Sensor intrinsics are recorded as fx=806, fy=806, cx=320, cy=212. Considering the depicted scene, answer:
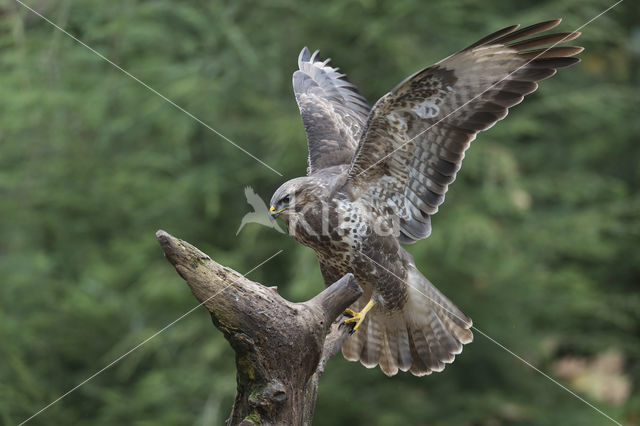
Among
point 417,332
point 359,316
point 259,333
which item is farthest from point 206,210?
point 259,333

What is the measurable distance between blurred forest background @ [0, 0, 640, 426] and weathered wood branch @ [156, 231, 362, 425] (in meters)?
3.68

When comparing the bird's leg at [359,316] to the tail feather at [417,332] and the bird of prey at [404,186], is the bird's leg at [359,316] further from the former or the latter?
the tail feather at [417,332]

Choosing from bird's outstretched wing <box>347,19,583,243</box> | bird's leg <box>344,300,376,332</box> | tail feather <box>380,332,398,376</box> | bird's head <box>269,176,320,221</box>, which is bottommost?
tail feather <box>380,332,398,376</box>

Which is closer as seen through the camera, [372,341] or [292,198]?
[292,198]

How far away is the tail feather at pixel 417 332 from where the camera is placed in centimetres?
462

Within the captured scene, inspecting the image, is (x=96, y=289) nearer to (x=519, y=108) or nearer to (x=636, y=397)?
(x=519, y=108)

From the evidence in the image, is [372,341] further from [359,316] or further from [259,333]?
[259,333]

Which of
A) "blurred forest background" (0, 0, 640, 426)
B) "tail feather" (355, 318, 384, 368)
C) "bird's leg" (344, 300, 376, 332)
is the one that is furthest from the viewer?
"blurred forest background" (0, 0, 640, 426)

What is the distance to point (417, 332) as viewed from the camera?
4.68 meters

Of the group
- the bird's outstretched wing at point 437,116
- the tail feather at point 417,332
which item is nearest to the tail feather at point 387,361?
the tail feather at point 417,332

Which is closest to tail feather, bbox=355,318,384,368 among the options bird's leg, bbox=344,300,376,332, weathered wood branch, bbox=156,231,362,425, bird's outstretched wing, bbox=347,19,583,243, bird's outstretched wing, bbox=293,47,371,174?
bird's leg, bbox=344,300,376,332

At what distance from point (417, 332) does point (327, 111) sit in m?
1.54

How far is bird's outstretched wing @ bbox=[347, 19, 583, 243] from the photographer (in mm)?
3875

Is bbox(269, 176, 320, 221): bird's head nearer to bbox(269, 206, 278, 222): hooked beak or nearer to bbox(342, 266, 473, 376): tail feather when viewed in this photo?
bbox(269, 206, 278, 222): hooked beak
